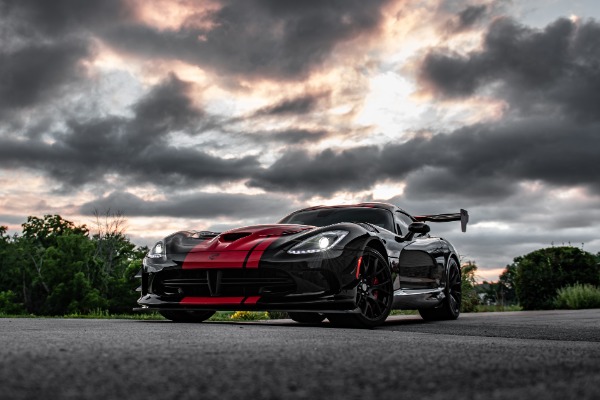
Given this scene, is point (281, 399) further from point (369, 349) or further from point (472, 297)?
point (472, 297)

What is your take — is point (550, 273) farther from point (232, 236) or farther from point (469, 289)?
point (232, 236)

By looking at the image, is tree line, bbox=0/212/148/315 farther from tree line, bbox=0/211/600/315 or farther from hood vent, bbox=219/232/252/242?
hood vent, bbox=219/232/252/242

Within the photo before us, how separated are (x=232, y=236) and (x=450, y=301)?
3752 mm

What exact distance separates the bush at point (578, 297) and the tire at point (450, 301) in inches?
322

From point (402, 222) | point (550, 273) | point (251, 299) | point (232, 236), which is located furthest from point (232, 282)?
point (550, 273)

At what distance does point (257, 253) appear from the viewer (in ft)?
22.6

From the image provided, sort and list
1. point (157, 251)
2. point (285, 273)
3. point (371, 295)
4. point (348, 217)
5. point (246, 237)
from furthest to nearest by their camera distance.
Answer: point (348, 217) < point (157, 251) < point (246, 237) < point (371, 295) < point (285, 273)

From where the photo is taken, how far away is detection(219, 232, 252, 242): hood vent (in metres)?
7.38

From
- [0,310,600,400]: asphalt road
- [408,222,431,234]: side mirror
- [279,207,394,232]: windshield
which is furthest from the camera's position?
[279,207,394,232]: windshield

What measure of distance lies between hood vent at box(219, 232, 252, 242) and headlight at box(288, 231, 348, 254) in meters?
0.70

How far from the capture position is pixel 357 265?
22.7 ft

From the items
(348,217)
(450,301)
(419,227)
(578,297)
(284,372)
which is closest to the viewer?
(284,372)

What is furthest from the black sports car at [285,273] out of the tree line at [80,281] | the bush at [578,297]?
the tree line at [80,281]

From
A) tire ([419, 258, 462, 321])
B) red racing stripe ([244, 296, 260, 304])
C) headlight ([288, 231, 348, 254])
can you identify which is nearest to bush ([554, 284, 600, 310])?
tire ([419, 258, 462, 321])
